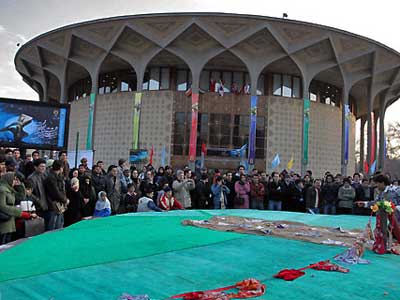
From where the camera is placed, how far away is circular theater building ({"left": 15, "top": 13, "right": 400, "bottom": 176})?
25016 mm

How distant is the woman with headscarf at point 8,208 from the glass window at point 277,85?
78.7 feet

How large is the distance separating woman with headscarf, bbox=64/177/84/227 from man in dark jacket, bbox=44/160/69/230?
2.31ft

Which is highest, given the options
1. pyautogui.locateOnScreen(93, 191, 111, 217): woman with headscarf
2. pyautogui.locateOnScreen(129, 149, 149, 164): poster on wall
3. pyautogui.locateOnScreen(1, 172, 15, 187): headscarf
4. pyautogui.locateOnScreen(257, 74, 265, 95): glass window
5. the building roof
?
the building roof

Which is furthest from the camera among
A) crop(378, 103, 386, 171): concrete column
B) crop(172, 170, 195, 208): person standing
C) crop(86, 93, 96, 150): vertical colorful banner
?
crop(378, 103, 386, 171): concrete column

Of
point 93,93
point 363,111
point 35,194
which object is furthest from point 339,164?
point 35,194

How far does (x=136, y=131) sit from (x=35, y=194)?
20.0 metres

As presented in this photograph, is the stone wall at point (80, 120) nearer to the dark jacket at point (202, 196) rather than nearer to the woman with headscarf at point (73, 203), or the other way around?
the dark jacket at point (202, 196)

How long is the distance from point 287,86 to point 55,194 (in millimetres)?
24143

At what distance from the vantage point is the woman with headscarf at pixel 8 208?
5320mm

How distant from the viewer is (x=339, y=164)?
29.3 m

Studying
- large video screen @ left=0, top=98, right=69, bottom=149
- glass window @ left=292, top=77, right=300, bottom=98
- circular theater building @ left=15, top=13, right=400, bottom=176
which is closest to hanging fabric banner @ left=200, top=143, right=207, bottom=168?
circular theater building @ left=15, top=13, right=400, bottom=176

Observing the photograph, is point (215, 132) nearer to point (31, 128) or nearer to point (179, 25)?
point (179, 25)

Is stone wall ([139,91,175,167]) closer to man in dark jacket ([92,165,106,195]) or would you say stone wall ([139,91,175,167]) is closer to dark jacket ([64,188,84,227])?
man in dark jacket ([92,165,106,195])

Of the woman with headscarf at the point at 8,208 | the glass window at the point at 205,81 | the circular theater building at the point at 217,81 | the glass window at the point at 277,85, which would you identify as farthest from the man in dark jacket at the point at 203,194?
the glass window at the point at 277,85
